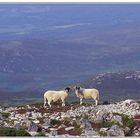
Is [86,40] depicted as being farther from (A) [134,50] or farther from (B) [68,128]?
(B) [68,128]

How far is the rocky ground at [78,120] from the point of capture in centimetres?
2591

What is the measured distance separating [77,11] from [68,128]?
36.0 metres

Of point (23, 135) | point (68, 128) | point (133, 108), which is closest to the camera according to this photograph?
point (23, 135)

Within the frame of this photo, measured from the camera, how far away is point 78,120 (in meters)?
27.4

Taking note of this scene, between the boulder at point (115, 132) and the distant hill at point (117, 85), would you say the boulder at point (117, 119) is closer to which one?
the boulder at point (115, 132)

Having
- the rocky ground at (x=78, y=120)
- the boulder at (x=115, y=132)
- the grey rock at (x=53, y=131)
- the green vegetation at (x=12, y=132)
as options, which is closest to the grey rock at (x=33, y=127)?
the rocky ground at (x=78, y=120)

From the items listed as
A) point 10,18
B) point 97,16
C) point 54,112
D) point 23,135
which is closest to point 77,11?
point 97,16

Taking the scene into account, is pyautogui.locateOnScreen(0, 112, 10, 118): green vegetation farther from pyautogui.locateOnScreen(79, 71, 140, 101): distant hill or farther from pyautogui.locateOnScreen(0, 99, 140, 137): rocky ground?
pyautogui.locateOnScreen(79, 71, 140, 101): distant hill

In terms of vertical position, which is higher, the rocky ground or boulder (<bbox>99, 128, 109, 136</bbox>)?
the rocky ground

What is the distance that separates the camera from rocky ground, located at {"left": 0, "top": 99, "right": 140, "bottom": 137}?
25906mm

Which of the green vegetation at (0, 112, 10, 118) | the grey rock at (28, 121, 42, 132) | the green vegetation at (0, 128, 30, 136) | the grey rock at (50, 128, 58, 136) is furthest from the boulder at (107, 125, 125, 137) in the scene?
the green vegetation at (0, 112, 10, 118)

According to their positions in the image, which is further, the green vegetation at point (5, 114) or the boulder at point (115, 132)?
the green vegetation at point (5, 114)

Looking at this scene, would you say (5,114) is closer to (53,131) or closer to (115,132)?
(53,131)

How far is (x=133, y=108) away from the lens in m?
29.0
